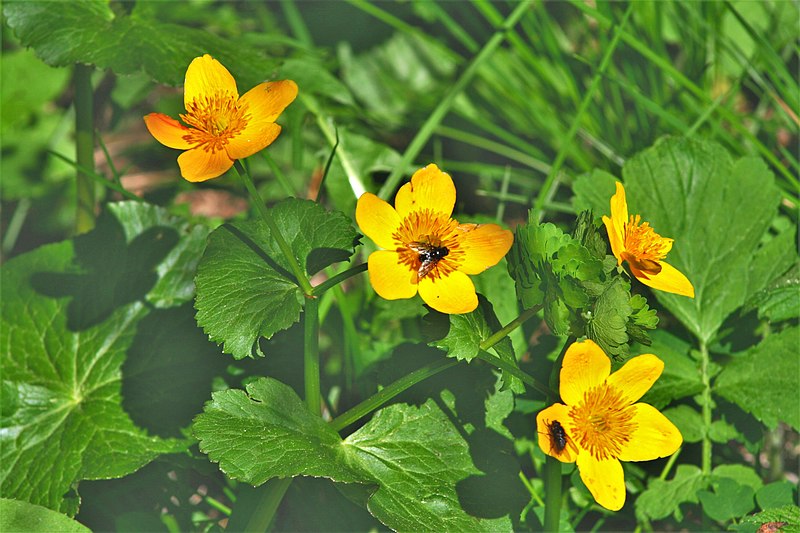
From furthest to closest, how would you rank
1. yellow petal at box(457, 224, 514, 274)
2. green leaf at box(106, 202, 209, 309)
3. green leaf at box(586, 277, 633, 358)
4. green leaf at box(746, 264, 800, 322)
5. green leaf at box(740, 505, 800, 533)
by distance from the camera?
green leaf at box(106, 202, 209, 309), green leaf at box(746, 264, 800, 322), green leaf at box(740, 505, 800, 533), yellow petal at box(457, 224, 514, 274), green leaf at box(586, 277, 633, 358)

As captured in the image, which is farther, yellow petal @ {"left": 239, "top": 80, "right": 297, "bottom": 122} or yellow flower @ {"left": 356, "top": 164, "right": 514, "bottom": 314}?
yellow petal @ {"left": 239, "top": 80, "right": 297, "bottom": 122}

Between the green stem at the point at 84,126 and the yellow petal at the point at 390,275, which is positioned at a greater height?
the yellow petal at the point at 390,275

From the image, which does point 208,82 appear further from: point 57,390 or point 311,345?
point 57,390

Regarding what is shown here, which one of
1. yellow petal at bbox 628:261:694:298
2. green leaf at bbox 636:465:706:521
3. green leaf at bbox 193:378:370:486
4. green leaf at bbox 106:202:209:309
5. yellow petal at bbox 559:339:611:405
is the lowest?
green leaf at bbox 106:202:209:309

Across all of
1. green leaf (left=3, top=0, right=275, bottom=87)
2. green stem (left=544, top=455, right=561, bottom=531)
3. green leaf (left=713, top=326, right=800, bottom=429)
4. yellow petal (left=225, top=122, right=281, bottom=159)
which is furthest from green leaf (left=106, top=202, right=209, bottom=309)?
green leaf (left=713, top=326, right=800, bottom=429)

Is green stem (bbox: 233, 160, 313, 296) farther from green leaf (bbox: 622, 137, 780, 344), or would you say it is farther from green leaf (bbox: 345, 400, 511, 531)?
green leaf (bbox: 622, 137, 780, 344)

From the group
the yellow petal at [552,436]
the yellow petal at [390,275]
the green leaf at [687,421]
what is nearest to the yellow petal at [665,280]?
the yellow petal at [552,436]

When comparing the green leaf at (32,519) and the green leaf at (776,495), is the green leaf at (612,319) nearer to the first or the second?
the green leaf at (776,495)

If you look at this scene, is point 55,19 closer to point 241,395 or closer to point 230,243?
point 230,243
